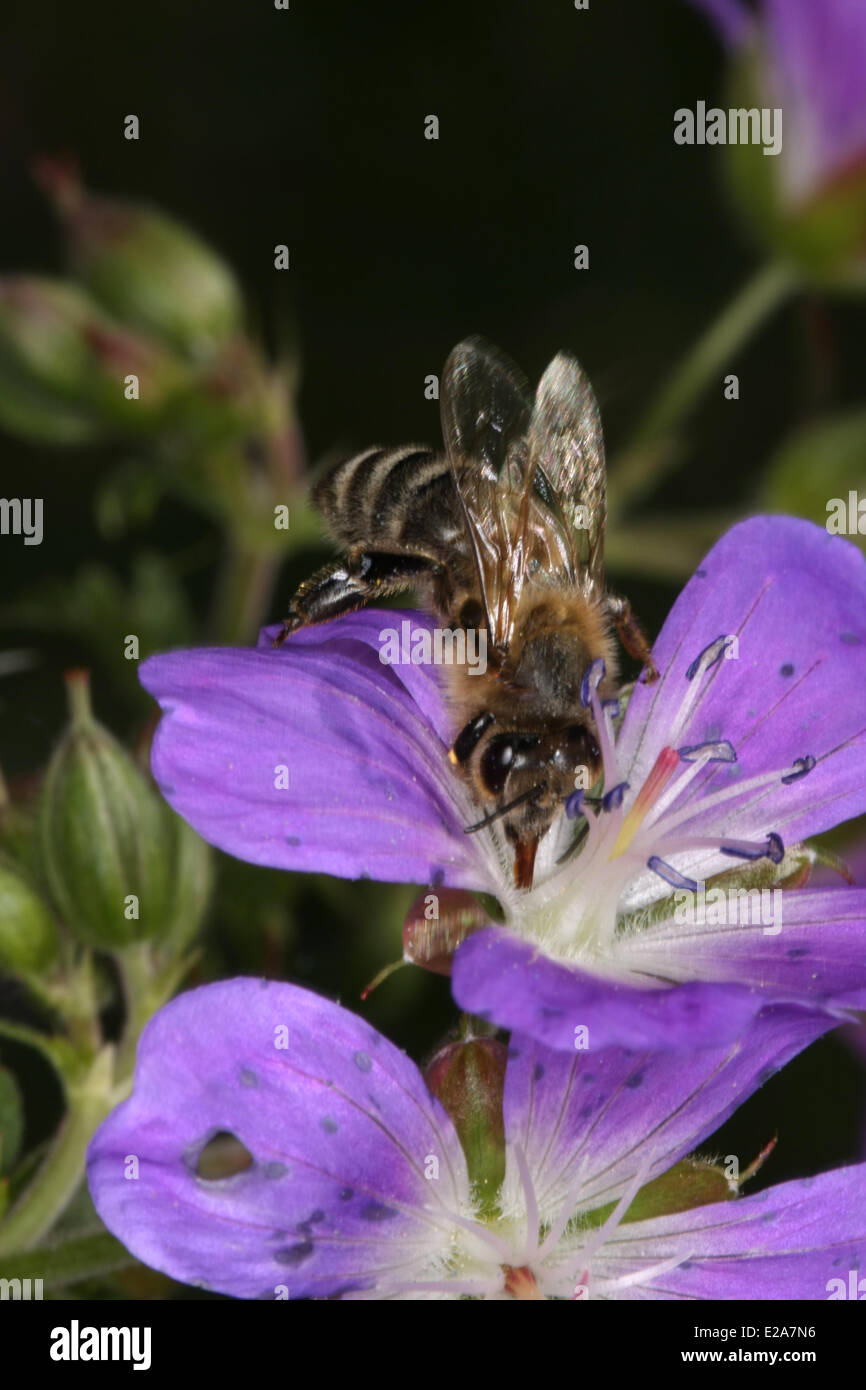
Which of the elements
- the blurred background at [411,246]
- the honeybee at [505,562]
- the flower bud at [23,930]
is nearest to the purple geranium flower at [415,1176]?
the honeybee at [505,562]

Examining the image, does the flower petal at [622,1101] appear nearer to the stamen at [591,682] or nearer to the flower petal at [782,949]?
the flower petal at [782,949]

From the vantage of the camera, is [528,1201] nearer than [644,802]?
Yes

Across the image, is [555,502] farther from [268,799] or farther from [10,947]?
[10,947]

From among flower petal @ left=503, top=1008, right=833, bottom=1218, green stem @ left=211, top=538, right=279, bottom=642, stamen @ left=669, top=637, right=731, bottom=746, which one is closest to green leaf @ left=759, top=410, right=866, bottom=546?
green stem @ left=211, top=538, right=279, bottom=642

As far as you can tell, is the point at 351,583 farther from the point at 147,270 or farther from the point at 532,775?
the point at 147,270

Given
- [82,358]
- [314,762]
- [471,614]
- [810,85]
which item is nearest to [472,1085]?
[314,762]

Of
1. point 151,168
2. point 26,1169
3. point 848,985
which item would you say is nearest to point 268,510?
point 151,168

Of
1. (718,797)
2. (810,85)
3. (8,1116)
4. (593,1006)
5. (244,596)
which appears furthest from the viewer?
(810,85)
